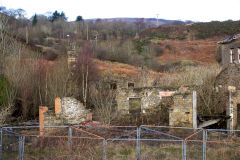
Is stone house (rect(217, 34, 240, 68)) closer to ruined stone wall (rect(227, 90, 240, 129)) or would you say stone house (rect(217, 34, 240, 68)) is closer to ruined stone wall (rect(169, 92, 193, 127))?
ruined stone wall (rect(227, 90, 240, 129))

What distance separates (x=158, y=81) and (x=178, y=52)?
3821 centimetres

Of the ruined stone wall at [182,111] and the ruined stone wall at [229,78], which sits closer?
the ruined stone wall at [182,111]

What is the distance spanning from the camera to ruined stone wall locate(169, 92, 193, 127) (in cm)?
1348

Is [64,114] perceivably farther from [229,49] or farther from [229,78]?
[229,49]

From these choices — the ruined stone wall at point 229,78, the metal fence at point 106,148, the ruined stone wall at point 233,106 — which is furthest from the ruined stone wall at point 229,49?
the metal fence at point 106,148

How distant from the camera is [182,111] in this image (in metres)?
13.6

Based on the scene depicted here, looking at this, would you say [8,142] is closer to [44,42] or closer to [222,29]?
[44,42]

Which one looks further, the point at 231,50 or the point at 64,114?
the point at 231,50

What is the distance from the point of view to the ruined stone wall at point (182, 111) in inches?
531

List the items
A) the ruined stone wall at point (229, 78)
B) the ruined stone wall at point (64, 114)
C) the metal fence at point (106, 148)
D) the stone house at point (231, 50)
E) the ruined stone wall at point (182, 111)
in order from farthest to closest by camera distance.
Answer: the stone house at point (231, 50), the ruined stone wall at point (229, 78), the ruined stone wall at point (182, 111), the ruined stone wall at point (64, 114), the metal fence at point (106, 148)

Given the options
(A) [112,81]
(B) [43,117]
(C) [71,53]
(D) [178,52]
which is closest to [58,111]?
(B) [43,117]

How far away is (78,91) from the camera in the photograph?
21312 mm

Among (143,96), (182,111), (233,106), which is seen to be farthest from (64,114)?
(233,106)

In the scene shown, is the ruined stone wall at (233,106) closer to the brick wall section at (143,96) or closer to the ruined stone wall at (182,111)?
the ruined stone wall at (182,111)
